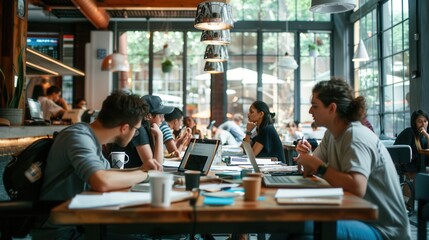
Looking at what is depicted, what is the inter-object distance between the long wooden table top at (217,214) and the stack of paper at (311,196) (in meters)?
0.04

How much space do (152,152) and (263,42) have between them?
8.30 metres

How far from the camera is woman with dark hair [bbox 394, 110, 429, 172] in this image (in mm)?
6281

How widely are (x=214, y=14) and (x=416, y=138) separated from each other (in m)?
3.65

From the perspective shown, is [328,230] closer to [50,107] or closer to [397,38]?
[50,107]

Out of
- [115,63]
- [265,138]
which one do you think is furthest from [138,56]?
[265,138]

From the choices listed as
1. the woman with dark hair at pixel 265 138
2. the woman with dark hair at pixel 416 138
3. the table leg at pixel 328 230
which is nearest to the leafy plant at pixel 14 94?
the woman with dark hair at pixel 265 138

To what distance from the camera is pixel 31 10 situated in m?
10.3

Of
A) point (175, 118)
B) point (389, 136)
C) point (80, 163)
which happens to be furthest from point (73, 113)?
point (80, 163)

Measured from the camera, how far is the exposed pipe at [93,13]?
27.5 feet

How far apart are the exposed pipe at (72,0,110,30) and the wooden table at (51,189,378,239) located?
7.10m

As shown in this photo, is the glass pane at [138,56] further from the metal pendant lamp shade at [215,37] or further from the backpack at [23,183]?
the backpack at [23,183]

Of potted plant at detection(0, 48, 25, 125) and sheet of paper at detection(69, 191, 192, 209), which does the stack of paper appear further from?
potted plant at detection(0, 48, 25, 125)

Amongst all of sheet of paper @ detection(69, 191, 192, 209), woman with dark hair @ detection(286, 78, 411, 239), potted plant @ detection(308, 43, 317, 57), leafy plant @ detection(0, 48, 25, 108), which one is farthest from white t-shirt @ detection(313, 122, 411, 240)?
potted plant @ detection(308, 43, 317, 57)

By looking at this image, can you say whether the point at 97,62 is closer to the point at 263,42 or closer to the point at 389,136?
the point at 263,42
